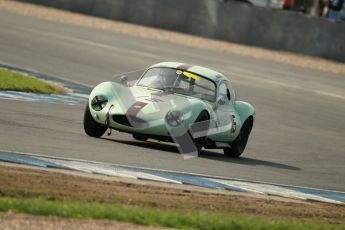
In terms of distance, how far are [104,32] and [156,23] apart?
3317 mm

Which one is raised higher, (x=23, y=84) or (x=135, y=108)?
(x=135, y=108)

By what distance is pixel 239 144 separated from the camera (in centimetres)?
1502

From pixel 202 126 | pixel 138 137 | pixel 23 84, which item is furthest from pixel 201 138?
pixel 23 84

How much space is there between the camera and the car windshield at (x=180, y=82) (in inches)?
560

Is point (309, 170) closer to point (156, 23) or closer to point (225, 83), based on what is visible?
point (225, 83)

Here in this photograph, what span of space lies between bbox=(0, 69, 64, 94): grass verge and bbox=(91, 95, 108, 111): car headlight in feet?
15.6

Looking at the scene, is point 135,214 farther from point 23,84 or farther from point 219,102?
point 23,84

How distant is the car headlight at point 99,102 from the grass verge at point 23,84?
4766mm

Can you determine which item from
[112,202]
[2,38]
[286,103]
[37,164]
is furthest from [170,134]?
[2,38]

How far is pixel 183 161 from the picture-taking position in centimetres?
1299

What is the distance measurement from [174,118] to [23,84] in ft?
20.4

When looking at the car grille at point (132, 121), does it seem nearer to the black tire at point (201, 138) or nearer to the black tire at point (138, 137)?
the black tire at point (138, 137)

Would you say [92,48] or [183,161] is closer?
[183,161]

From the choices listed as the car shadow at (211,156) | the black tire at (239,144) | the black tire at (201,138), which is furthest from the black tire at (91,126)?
the black tire at (239,144)
